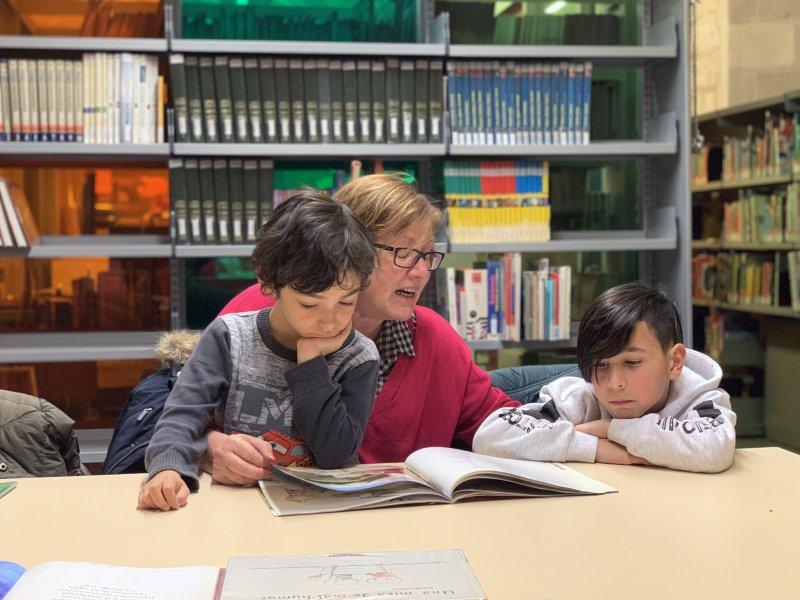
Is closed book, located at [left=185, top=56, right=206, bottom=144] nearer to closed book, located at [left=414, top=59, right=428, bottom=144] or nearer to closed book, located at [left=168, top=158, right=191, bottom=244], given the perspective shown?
closed book, located at [left=168, top=158, right=191, bottom=244]

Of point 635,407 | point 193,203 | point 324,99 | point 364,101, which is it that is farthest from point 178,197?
point 635,407

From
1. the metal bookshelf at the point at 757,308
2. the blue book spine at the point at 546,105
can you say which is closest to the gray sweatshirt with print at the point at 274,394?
the blue book spine at the point at 546,105

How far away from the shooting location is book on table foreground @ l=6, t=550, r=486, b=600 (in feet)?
2.97

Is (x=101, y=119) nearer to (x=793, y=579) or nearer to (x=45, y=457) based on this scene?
(x=45, y=457)

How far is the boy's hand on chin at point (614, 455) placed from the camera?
4.91 feet

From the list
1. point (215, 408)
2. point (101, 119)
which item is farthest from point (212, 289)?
point (215, 408)

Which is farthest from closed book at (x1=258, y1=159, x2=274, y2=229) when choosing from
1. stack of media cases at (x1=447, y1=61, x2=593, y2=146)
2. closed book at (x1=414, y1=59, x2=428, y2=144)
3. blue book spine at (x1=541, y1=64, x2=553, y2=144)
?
blue book spine at (x1=541, y1=64, x2=553, y2=144)

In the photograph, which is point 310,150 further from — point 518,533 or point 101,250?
point 518,533

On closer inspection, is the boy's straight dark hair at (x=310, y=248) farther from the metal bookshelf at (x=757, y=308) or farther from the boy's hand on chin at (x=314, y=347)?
the metal bookshelf at (x=757, y=308)

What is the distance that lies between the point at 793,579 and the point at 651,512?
0.26 m

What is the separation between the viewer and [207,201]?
3.25 meters

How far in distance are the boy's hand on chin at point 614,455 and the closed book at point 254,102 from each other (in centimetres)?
209

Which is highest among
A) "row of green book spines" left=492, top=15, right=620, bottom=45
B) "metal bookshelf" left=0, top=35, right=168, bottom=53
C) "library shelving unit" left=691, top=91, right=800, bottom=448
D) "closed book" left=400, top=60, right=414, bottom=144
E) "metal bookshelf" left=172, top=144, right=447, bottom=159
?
"row of green book spines" left=492, top=15, right=620, bottom=45

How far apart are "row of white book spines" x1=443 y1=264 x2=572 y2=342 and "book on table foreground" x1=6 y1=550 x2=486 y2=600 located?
7.71ft
